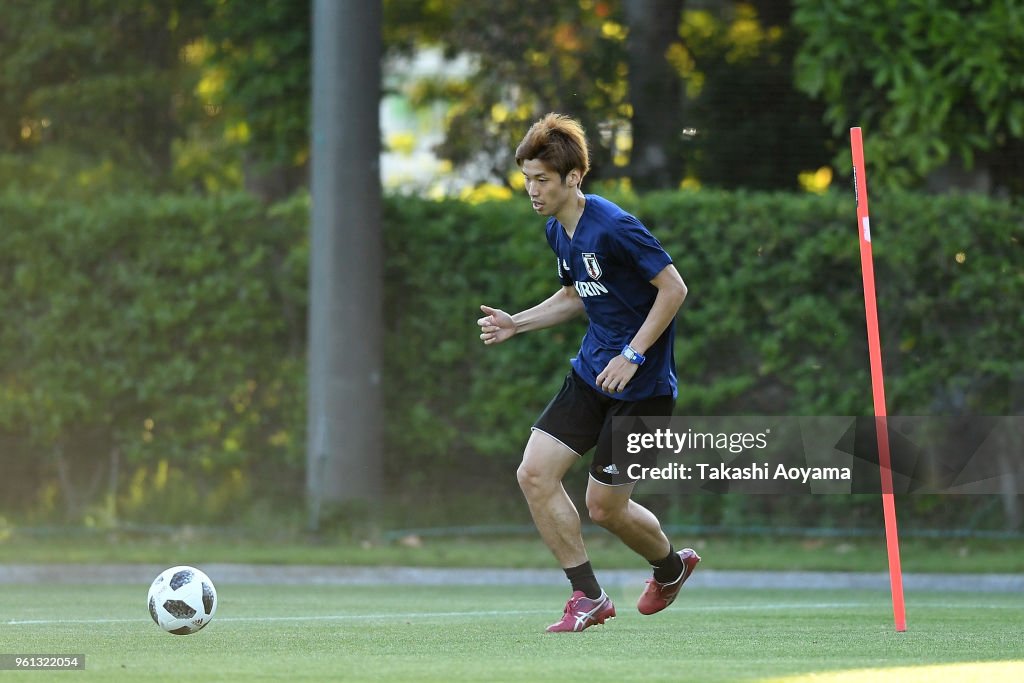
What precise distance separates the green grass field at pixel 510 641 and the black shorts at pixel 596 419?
0.70 metres

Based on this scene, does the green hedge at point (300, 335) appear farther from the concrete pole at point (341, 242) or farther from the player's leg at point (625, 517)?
the player's leg at point (625, 517)

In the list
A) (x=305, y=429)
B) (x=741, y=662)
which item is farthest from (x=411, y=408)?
(x=741, y=662)

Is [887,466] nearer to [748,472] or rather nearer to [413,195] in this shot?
[748,472]

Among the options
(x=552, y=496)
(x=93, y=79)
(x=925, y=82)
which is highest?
(x=93, y=79)

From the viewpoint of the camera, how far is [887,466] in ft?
19.9

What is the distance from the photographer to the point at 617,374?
19.2 feet

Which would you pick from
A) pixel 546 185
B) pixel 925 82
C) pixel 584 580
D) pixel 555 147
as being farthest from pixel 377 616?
pixel 925 82

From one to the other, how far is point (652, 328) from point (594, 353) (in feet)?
1.27

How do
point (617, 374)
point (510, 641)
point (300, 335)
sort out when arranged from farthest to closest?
point (300, 335) → point (617, 374) → point (510, 641)

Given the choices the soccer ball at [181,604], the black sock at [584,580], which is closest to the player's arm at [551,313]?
the black sock at [584,580]

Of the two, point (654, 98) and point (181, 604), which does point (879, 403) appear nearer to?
point (181, 604)

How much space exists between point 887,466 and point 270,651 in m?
2.66

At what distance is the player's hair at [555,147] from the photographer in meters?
6.00

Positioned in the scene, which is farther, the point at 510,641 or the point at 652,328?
the point at 652,328
